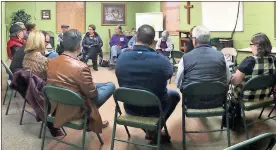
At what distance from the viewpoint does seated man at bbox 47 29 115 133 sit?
7.64 feet

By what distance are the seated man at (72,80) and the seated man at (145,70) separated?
10.4 inches

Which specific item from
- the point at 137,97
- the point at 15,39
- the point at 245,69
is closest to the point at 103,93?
the point at 137,97

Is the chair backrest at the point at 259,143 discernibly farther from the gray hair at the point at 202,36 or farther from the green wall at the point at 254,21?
the green wall at the point at 254,21

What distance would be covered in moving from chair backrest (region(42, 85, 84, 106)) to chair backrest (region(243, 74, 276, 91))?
1.39 m

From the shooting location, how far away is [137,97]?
2.14 metres

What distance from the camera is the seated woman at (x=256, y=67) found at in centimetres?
272

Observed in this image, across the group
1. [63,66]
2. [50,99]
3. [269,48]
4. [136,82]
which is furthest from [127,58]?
[269,48]

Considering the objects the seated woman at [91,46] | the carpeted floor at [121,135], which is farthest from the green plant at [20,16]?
the carpeted floor at [121,135]

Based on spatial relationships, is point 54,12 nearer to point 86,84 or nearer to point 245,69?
point 86,84

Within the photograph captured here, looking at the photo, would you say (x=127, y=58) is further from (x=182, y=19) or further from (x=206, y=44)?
(x=182, y=19)

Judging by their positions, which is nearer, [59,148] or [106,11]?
[59,148]

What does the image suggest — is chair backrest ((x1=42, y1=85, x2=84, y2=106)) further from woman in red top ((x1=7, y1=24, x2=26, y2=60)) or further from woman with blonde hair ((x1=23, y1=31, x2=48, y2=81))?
woman in red top ((x1=7, y1=24, x2=26, y2=60))

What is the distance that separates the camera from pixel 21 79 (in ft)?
9.33

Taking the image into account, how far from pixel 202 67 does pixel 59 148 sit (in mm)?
1456
